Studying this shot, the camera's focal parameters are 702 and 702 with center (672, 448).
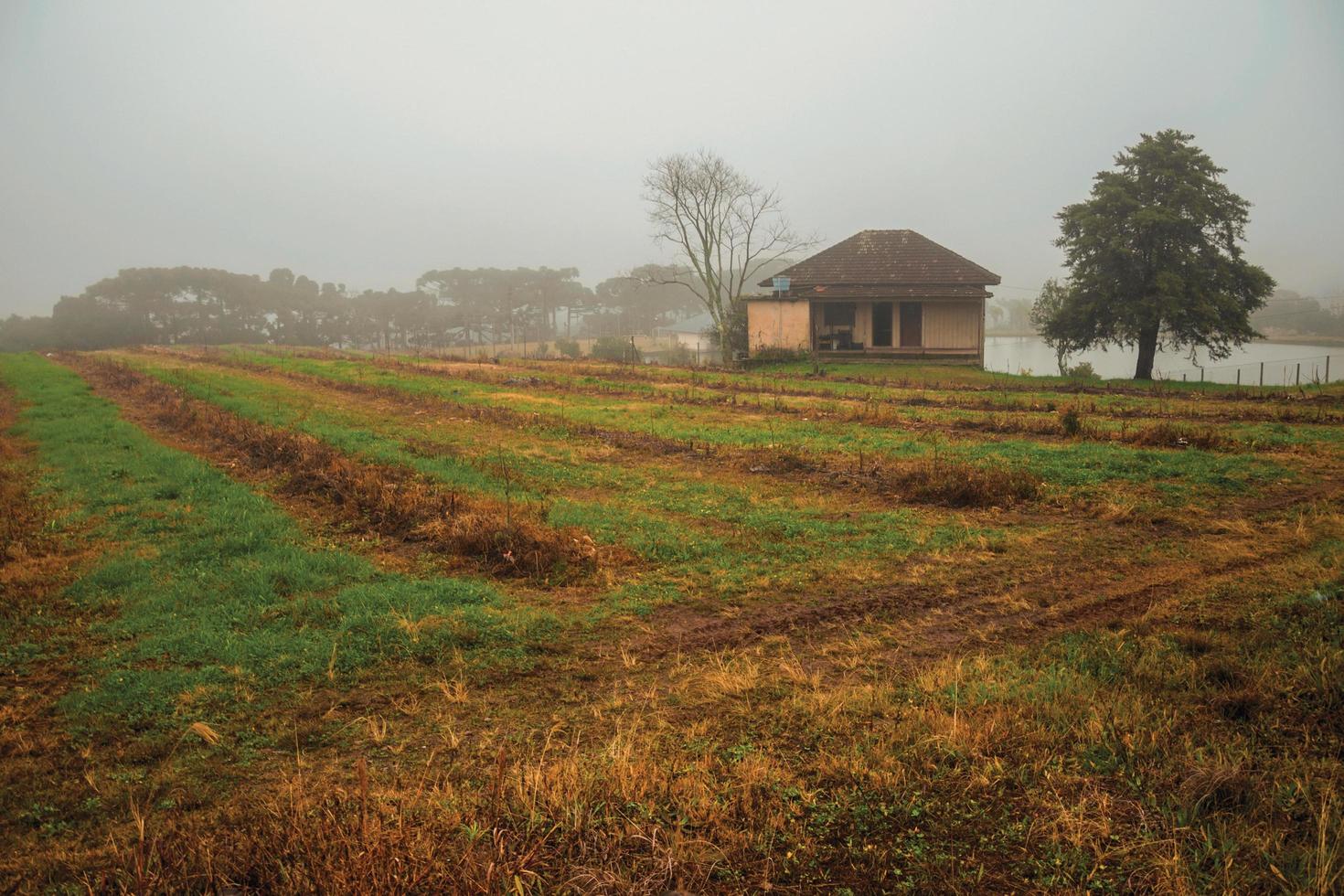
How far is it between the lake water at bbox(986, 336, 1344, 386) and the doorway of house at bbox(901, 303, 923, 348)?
13.8 ft

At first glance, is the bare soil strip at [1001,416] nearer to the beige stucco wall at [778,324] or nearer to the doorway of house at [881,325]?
the beige stucco wall at [778,324]

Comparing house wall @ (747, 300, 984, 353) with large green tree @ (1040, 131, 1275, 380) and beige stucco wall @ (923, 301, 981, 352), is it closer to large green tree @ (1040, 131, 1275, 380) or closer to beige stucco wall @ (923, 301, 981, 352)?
beige stucco wall @ (923, 301, 981, 352)

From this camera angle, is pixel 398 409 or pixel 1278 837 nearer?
pixel 1278 837

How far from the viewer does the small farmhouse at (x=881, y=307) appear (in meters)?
36.6

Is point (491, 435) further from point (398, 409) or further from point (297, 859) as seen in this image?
point (297, 859)

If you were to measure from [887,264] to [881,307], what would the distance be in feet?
8.74

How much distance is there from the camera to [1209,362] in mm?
67188

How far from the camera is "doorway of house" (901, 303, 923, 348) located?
3759 cm

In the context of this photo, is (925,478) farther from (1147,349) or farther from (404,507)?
(1147,349)

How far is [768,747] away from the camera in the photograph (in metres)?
4.25

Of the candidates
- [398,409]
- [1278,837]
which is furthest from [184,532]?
[398,409]

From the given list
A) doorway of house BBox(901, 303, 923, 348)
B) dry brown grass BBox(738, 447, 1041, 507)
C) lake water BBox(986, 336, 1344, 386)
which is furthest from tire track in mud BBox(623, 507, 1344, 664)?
doorway of house BBox(901, 303, 923, 348)

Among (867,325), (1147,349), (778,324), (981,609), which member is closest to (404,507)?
(981,609)

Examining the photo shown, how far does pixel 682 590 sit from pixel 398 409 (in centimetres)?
1629
